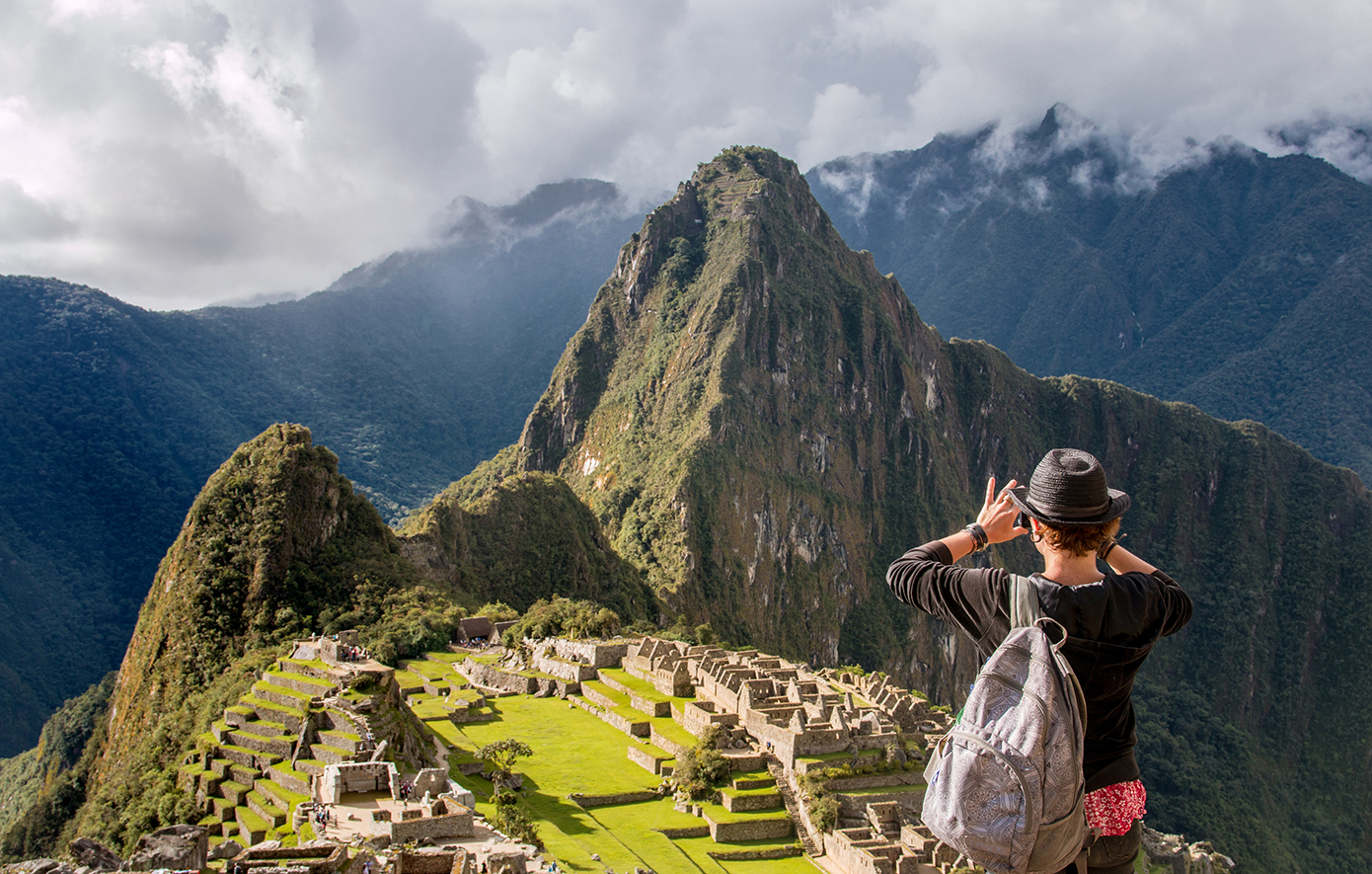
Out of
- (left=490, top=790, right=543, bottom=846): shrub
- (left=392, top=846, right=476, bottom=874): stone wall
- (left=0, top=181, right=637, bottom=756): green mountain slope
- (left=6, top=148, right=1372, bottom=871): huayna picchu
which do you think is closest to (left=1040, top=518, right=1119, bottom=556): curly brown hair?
(left=392, top=846, right=476, bottom=874): stone wall

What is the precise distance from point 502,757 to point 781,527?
264 ft

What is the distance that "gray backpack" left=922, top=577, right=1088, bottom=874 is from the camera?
486 centimetres

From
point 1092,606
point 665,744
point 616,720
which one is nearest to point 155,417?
point 616,720

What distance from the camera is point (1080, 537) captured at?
5.69m

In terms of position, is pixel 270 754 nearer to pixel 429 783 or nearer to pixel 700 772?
pixel 429 783

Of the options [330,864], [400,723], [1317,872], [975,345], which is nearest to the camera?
[330,864]

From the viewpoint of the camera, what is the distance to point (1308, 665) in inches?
5679

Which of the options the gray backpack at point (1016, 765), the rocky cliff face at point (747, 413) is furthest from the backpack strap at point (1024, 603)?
the rocky cliff face at point (747, 413)

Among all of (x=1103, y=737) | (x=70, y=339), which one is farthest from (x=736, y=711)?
(x=70, y=339)

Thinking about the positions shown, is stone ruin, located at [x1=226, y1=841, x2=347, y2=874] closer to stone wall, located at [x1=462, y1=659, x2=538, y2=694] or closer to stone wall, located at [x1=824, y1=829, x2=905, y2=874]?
stone wall, located at [x1=824, y1=829, x2=905, y2=874]

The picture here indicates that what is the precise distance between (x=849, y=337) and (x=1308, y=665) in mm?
77344

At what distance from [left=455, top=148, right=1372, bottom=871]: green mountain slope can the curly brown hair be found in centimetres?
8304

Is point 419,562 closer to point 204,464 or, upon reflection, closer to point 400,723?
point 400,723

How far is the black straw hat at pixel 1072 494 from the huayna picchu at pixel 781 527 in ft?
103
